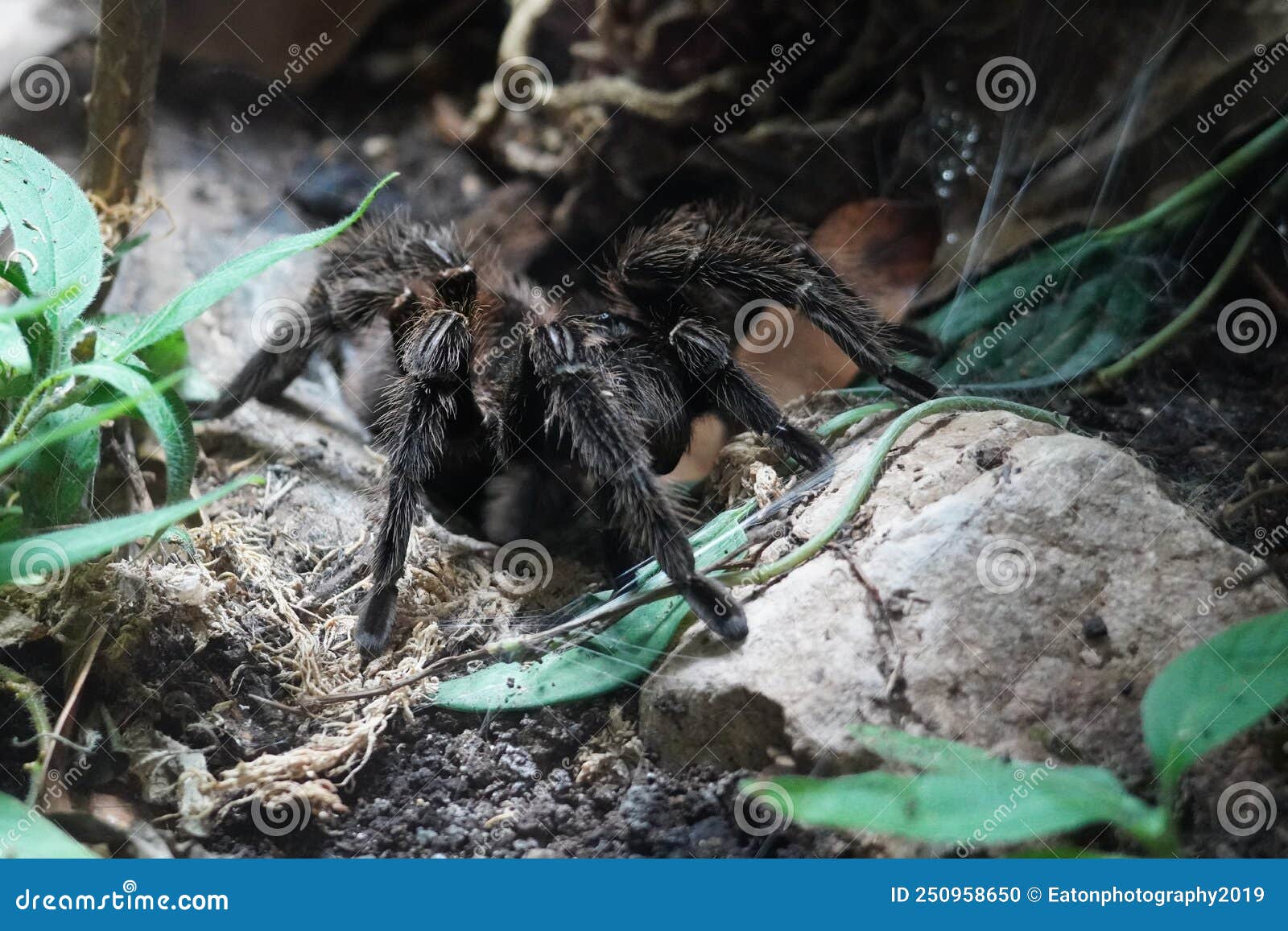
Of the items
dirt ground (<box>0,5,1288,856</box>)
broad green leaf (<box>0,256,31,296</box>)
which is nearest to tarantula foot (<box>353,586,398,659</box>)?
dirt ground (<box>0,5,1288,856</box>)

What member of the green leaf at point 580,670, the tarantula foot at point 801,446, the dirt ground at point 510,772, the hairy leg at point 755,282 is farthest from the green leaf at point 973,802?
the hairy leg at point 755,282

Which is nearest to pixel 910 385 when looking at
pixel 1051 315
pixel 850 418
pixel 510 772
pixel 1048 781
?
pixel 850 418

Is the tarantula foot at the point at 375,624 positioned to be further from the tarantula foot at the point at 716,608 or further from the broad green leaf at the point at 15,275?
the broad green leaf at the point at 15,275

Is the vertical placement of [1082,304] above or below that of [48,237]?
above

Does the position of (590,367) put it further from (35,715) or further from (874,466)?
(35,715)

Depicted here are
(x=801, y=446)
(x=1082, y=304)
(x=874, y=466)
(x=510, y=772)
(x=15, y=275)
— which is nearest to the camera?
(x=510, y=772)

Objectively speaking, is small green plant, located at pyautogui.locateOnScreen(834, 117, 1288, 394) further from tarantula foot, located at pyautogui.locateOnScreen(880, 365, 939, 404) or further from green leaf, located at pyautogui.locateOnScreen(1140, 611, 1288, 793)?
green leaf, located at pyautogui.locateOnScreen(1140, 611, 1288, 793)
